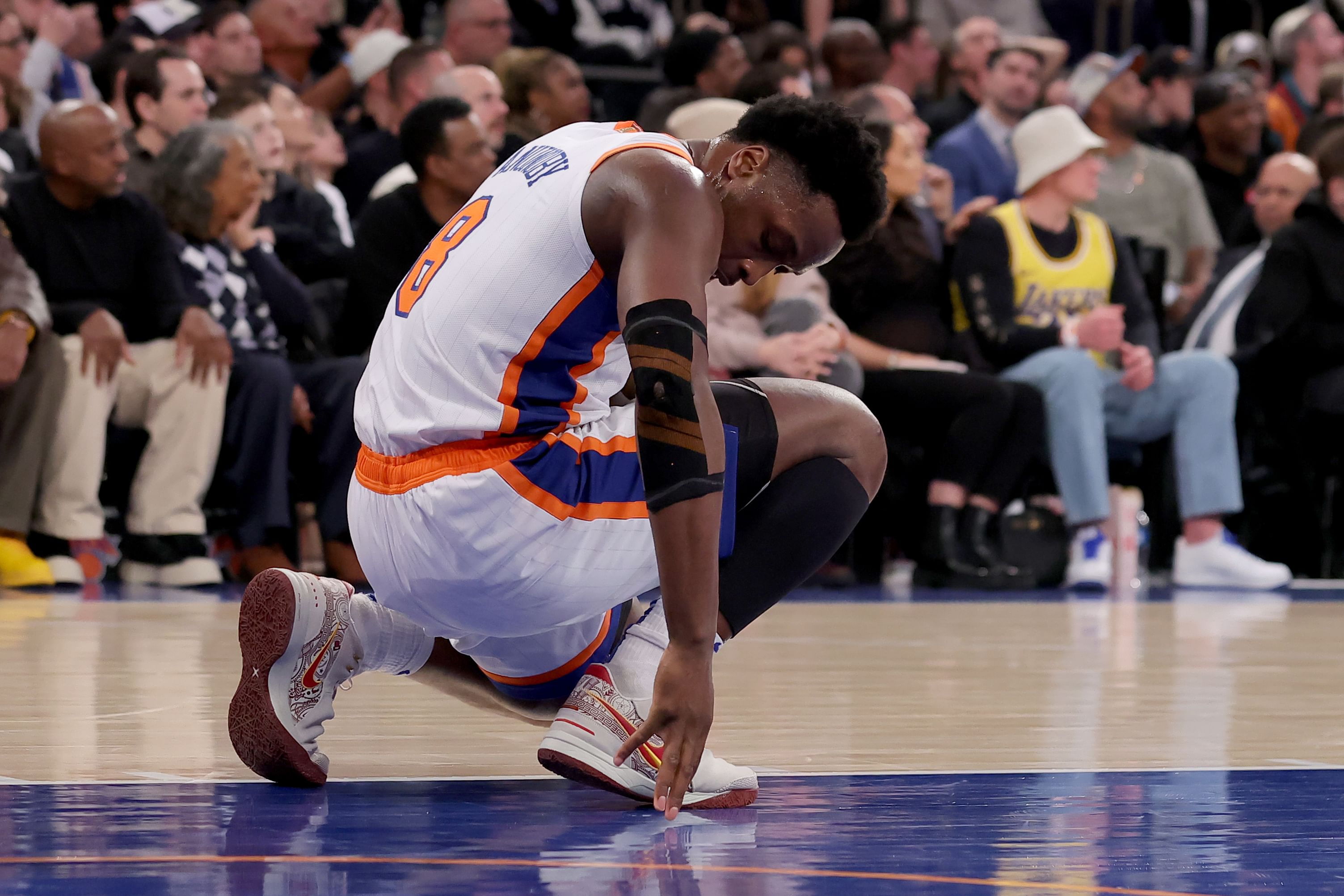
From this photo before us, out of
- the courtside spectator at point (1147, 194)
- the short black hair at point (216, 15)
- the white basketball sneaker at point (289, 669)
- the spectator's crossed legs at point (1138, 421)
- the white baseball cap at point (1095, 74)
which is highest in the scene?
the short black hair at point (216, 15)

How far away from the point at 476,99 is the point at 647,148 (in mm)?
4712

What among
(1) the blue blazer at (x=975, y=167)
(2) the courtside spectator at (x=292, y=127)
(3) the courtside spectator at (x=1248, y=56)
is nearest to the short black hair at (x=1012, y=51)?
(1) the blue blazer at (x=975, y=167)

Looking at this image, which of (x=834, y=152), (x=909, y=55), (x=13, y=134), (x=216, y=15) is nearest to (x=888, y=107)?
(x=909, y=55)

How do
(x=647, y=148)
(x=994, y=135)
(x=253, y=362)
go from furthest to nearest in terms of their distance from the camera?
(x=994, y=135) → (x=253, y=362) → (x=647, y=148)

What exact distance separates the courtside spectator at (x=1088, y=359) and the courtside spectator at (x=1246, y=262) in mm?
398

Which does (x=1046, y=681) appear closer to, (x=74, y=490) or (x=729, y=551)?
(x=729, y=551)

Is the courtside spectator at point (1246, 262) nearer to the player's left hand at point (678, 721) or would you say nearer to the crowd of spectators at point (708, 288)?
the crowd of spectators at point (708, 288)

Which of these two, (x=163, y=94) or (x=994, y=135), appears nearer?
(x=163, y=94)

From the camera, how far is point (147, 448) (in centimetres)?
586

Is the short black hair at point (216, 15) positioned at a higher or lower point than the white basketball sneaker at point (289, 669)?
higher

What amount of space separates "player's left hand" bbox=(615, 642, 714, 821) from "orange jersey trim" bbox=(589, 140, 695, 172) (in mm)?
567

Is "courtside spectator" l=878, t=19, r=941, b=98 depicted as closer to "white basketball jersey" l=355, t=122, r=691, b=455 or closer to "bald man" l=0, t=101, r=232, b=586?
"bald man" l=0, t=101, r=232, b=586

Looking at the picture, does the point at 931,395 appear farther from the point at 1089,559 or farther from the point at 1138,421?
the point at 1138,421

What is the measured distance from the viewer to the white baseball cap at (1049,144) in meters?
6.69
